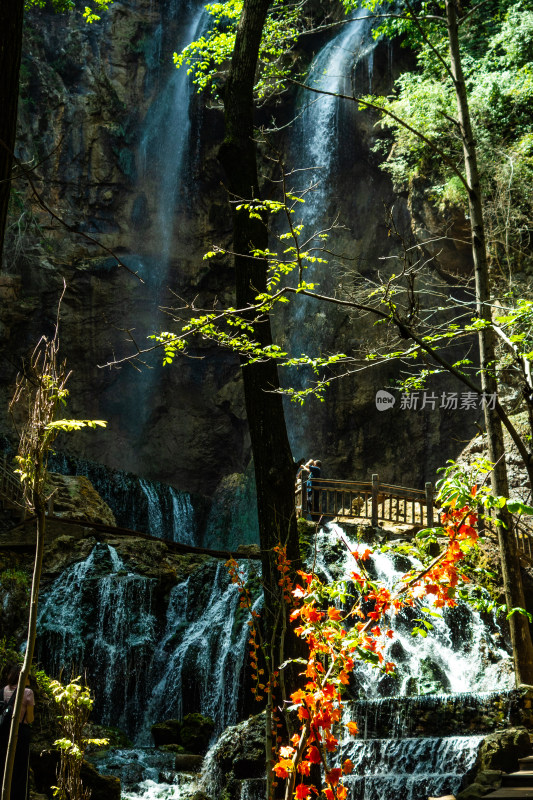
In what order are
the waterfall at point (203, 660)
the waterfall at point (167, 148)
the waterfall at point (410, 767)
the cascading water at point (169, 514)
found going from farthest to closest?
the waterfall at point (167, 148)
the cascading water at point (169, 514)
the waterfall at point (203, 660)
the waterfall at point (410, 767)

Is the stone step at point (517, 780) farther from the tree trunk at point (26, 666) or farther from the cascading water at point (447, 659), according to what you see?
the tree trunk at point (26, 666)

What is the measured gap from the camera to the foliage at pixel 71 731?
5121 millimetres

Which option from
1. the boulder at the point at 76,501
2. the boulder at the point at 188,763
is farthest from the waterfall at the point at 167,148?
the boulder at the point at 188,763

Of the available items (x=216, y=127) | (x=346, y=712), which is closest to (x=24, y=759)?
(x=346, y=712)

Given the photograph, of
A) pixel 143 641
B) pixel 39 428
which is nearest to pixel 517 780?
pixel 39 428

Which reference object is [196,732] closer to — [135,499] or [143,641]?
[143,641]

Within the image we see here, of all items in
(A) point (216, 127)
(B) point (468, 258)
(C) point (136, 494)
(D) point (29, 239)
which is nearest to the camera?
(B) point (468, 258)

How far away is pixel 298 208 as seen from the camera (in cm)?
2231

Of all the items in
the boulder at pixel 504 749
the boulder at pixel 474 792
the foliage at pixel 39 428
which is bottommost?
the boulder at pixel 474 792

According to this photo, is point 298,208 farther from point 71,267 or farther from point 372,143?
point 71,267

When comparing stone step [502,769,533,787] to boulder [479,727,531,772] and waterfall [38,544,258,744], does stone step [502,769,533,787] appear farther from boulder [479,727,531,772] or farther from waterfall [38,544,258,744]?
waterfall [38,544,258,744]

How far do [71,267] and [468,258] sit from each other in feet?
41.0

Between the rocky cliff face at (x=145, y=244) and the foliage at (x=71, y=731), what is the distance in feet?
50.7

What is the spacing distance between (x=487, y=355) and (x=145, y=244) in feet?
62.6
